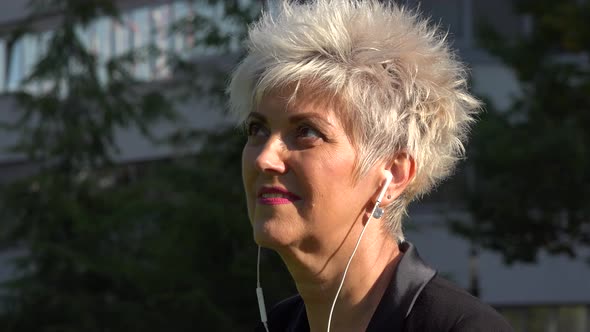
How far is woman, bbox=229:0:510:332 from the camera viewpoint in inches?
110

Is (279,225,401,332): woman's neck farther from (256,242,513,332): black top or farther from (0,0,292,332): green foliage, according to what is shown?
(0,0,292,332): green foliage

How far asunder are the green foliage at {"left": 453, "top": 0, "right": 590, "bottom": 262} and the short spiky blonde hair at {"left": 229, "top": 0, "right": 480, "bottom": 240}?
9.57 metres

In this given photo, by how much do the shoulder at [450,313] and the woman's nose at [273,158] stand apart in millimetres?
438

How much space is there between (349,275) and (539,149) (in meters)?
10.1

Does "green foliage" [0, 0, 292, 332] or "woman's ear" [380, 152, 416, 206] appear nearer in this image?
"woman's ear" [380, 152, 416, 206]

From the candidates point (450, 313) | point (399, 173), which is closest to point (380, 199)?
point (399, 173)

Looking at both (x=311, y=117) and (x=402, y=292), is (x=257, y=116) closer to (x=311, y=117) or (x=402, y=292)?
(x=311, y=117)

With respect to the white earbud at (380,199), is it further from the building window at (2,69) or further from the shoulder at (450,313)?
the building window at (2,69)

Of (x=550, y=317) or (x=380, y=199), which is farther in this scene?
(x=550, y=317)

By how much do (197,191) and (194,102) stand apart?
6.64 ft

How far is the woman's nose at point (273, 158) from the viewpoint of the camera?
2.77 m

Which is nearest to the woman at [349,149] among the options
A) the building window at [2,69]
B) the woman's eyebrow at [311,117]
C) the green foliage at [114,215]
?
the woman's eyebrow at [311,117]

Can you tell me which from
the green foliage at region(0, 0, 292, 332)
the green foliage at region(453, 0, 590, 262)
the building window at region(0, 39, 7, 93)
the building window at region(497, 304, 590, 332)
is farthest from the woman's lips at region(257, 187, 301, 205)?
the building window at region(0, 39, 7, 93)

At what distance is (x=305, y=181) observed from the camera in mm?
2771
